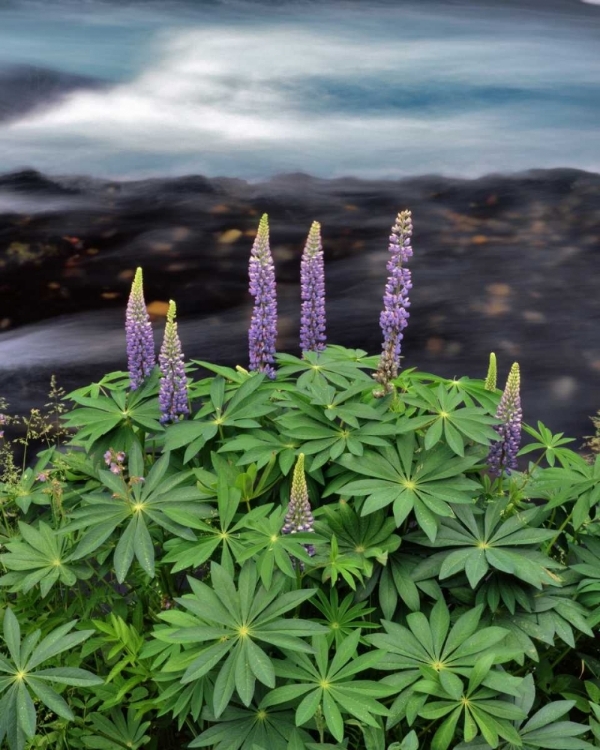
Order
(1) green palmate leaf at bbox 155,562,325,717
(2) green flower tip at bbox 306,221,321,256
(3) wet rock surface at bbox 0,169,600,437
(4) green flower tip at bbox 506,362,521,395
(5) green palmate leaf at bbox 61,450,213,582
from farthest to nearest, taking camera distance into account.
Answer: (3) wet rock surface at bbox 0,169,600,437, (2) green flower tip at bbox 306,221,321,256, (4) green flower tip at bbox 506,362,521,395, (5) green palmate leaf at bbox 61,450,213,582, (1) green palmate leaf at bbox 155,562,325,717

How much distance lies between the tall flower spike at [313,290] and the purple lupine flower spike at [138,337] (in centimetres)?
39

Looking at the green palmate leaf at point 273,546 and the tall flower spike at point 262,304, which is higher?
the tall flower spike at point 262,304

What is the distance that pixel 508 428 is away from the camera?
6.84ft

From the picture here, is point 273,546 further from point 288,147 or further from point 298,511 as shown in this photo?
point 288,147

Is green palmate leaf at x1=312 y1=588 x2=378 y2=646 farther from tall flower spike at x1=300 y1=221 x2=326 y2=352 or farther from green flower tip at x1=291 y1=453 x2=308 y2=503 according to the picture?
tall flower spike at x1=300 y1=221 x2=326 y2=352

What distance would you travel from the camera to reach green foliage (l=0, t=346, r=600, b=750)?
173 centimetres

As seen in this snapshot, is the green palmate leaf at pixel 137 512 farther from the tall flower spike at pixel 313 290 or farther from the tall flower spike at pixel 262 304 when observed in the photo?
the tall flower spike at pixel 313 290

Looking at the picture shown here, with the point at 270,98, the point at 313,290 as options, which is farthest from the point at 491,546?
the point at 270,98

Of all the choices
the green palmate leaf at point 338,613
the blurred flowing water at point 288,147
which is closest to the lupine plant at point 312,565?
the green palmate leaf at point 338,613

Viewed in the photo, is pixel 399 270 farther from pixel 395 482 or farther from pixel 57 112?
pixel 57 112

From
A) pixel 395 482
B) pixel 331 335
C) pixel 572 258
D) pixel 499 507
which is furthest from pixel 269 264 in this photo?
pixel 572 258

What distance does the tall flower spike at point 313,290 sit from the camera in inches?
83.7

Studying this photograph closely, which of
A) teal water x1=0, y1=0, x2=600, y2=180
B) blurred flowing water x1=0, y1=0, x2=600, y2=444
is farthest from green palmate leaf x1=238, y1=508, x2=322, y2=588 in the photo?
teal water x1=0, y1=0, x2=600, y2=180

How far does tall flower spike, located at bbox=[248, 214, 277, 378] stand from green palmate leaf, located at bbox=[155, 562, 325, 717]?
588mm
